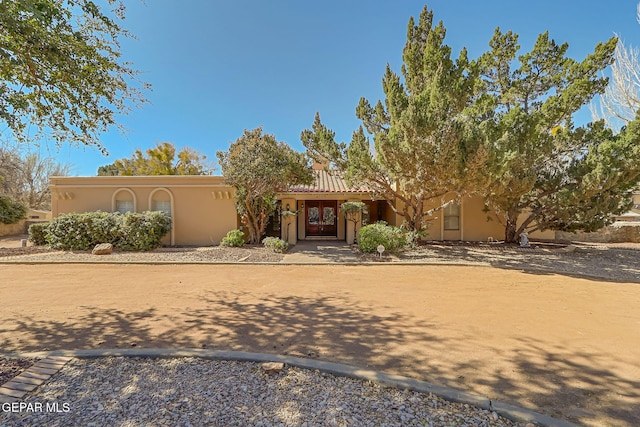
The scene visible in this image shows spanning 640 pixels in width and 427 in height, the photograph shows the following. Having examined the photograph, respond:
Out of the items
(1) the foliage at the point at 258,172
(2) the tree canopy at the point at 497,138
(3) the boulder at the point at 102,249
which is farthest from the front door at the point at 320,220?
(3) the boulder at the point at 102,249

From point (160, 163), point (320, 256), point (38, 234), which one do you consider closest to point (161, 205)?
point (38, 234)

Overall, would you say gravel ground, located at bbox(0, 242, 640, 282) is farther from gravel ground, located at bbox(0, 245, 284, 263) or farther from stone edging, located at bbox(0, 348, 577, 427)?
stone edging, located at bbox(0, 348, 577, 427)

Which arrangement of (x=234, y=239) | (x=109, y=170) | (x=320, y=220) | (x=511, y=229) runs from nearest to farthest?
1. (x=234, y=239)
2. (x=511, y=229)
3. (x=320, y=220)
4. (x=109, y=170)

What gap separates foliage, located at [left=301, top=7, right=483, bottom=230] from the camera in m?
9.78

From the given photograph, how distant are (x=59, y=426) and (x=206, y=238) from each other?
43.5 ft

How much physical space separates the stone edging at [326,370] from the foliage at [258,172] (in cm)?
970

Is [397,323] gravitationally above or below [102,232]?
below

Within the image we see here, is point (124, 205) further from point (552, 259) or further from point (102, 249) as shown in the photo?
point (552, 259)

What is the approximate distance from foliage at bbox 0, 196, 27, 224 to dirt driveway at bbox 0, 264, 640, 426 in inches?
682

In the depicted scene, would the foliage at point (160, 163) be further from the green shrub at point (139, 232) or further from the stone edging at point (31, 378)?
the stone edging at point (31, 378)

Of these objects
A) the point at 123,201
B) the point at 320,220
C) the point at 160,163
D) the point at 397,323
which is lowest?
the point at 397,323

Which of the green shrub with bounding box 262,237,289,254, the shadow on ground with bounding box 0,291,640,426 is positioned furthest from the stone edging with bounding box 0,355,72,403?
the green shrub with bounding box 262,237,289,254

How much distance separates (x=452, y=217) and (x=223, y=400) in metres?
15.7

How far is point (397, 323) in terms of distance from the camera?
488 centimetres
